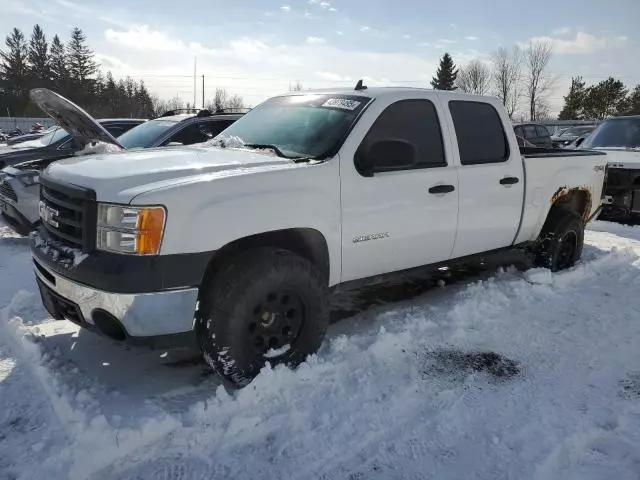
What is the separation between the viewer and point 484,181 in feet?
15.2

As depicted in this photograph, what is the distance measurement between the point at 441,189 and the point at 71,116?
12.0ft

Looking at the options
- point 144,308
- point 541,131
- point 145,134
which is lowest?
point 144,308

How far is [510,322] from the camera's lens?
4457 mm

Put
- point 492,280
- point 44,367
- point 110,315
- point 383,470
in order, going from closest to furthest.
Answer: point 383,470 < point 110,315 < point 44,367 < point 492,280

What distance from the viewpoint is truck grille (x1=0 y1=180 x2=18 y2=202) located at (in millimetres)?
6550

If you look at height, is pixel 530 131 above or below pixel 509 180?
above

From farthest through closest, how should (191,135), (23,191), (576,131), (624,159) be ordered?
(576,131) < (624,159) < (191,135) < (23,191)

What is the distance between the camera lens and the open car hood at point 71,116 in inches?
197

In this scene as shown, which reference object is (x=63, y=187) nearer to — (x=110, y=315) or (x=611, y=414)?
(x=110, y=315)

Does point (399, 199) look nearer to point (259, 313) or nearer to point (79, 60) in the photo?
point (259, 313)

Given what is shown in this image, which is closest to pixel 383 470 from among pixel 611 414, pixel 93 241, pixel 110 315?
pixel 611 414

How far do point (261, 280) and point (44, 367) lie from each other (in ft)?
5.09

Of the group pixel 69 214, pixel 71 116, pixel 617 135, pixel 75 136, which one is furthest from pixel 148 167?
pixel 617 135

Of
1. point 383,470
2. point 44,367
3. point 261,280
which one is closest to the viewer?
point 383,470
